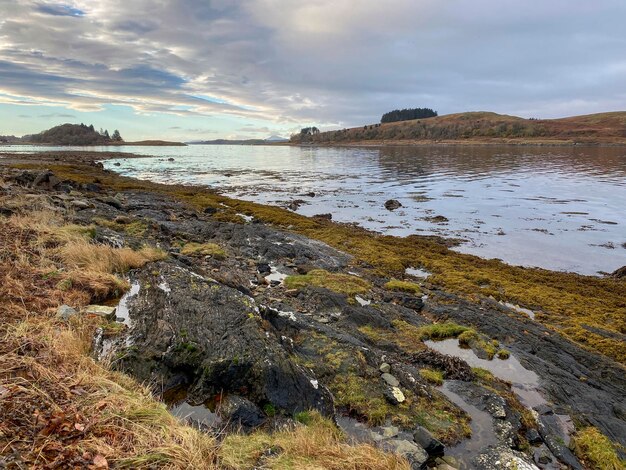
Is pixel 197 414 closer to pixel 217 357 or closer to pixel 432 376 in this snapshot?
pixel 217 357

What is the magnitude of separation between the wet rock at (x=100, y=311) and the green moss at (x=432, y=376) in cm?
610

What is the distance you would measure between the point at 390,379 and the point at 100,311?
540 cm

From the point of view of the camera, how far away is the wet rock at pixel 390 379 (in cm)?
657

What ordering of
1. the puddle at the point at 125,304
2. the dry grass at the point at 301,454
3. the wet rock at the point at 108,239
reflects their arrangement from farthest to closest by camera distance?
the wet rock at the point at 108,239, the puddle at the point at 125,304, the dry grass at the point at 301,454

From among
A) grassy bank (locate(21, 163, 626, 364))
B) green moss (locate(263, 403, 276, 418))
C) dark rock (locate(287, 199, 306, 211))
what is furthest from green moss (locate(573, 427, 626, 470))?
dark rock (locate(287, 199, 306, 211))

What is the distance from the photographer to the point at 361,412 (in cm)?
586

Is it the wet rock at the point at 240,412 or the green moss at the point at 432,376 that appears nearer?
the wet rock at the point at 240,412

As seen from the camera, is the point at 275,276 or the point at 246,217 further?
the point at 246,217

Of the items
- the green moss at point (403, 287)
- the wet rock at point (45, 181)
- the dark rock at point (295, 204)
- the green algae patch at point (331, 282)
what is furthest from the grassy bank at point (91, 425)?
the dark rock at point (295, 204)

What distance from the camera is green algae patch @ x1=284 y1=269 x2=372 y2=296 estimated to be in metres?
11.7

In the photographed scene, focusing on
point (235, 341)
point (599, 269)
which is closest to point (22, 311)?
point (235, 341)

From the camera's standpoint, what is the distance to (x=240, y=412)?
5.04m

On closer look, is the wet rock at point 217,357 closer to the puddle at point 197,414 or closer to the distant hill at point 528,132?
the puddle at point 197,414

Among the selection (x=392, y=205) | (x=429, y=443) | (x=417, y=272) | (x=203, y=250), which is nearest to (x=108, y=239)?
(x=203, y=250)
